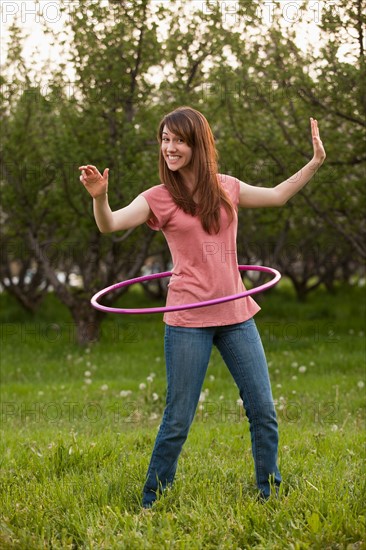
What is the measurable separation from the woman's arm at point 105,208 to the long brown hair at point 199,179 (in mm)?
217

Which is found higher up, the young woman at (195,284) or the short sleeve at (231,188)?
the short sleeve at (231,188)

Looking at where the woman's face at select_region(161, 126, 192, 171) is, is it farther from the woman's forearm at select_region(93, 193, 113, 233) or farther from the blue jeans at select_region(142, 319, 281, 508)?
the blue jeans at select_region(142, 319, 281, 508)

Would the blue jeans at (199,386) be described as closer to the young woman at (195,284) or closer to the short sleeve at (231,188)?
the young woman at (195,284)

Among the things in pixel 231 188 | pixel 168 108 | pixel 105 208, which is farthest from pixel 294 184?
pixel 168 108

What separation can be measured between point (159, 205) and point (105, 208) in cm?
38

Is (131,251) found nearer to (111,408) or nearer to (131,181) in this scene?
(131,181)

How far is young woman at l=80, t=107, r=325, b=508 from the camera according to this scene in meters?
4.55

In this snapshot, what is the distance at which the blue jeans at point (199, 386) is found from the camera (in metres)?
4.54

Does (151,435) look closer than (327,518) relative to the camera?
No

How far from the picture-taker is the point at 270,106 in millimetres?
11727

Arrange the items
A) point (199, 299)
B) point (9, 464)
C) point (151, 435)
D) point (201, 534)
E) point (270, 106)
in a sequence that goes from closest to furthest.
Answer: point (201, 534) < point (199, 299) < point (9, 464) < point (151, 435) < point (270, 106)

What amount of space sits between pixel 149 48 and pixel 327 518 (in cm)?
946

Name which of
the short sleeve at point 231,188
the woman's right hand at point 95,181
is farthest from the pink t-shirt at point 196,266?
the woman's right hand at point 95,181

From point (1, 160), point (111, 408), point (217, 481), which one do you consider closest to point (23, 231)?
point (1, 160)
